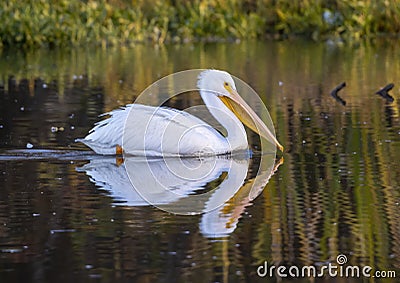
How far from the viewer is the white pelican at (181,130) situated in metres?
8.38

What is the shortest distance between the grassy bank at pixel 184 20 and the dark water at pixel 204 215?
7.72 meters

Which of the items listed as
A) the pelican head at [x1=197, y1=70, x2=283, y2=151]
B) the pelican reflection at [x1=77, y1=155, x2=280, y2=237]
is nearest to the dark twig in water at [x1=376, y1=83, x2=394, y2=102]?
the pelican head at [x1=197, y1=70, x2=283, y2=151]

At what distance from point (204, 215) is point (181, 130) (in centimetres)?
190

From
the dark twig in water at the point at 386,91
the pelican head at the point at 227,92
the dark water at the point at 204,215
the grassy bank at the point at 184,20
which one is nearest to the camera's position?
the dark water at the point at 204,215

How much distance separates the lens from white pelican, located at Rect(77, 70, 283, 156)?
8.38 metres

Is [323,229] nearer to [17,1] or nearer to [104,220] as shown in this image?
[104,220]

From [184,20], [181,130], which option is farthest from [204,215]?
[184,20]

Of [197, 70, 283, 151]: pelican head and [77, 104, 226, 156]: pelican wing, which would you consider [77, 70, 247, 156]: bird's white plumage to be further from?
[197, 70, 283, 151]: pelican head

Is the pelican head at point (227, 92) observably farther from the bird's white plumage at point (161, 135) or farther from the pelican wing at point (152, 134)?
the pelican wing at point (152, 134)

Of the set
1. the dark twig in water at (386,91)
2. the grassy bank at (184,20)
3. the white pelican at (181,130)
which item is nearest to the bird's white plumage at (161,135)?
the white pelican at (181,130)

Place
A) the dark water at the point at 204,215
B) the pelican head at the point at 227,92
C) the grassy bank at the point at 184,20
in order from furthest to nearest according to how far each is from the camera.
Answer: the grassy bank at the point at 184,20 → the pelican head at the point at 227,92 → the dark water at the point at 204,215

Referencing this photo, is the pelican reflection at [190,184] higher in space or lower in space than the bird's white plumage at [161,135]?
lower

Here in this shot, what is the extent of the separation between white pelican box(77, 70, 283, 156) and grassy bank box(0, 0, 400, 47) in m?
12.2

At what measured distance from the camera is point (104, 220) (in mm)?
6312
